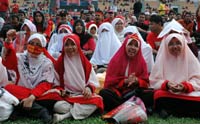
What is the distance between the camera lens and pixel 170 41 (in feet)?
13.7

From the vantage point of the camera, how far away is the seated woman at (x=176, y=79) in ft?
13.1

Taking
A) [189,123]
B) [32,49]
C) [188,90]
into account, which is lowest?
[189,123]

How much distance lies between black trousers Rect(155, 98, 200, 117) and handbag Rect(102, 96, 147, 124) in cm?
39

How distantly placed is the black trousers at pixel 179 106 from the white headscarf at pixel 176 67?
181 mm

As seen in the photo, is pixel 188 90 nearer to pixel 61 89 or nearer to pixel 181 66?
pixel 181 66

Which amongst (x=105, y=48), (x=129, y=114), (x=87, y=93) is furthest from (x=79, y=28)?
(x=129, y=114)

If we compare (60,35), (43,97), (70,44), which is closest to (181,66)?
(70,44)

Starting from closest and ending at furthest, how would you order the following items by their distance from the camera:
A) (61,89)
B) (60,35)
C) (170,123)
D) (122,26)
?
(170,123), (61,89), (60,35), (122,26)

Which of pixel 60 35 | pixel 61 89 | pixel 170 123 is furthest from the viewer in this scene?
pixel 60 35

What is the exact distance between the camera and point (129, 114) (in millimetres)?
3656

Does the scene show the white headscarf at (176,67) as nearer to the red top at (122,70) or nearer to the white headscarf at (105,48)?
the red top at (122,70)

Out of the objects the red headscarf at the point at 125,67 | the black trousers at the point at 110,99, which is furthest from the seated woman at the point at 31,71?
the red headscarf at the point at 125,67

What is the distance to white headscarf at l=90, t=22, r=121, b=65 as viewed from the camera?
6.60 meters

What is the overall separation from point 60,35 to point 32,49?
2712 mm
